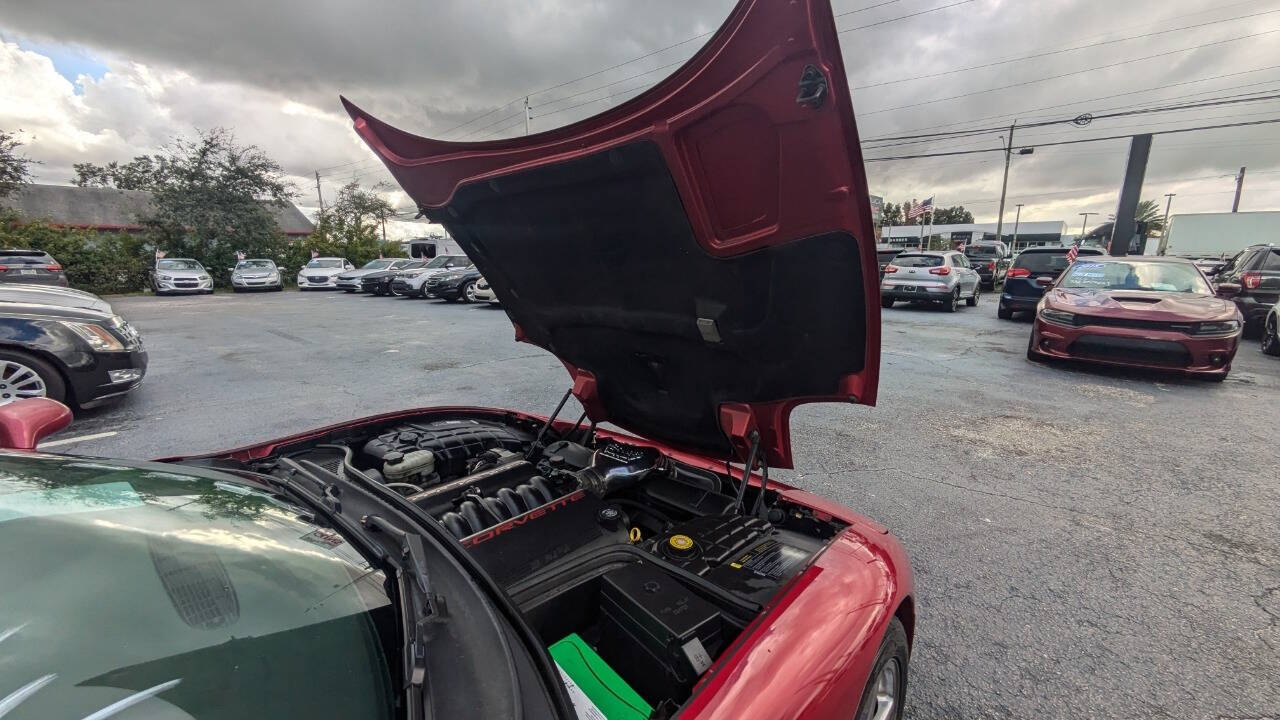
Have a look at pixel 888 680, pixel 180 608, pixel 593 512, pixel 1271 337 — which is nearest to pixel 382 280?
pixel 593 512

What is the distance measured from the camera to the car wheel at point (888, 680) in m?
1.38

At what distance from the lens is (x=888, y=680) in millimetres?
1545

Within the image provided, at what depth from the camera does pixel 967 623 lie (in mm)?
2189

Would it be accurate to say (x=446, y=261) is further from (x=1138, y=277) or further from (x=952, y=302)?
(x=1138, y=277)

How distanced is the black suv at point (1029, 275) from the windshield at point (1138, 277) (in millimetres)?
3925

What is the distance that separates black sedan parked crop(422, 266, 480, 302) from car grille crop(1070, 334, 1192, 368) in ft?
43.7

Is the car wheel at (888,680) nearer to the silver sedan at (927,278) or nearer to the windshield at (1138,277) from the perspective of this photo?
the windshield at (1138,277)

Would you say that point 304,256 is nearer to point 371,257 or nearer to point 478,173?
point 371,257

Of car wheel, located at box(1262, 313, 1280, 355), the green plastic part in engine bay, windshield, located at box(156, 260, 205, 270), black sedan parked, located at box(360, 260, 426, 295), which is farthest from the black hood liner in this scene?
windshield, located at box(156, 260, 205, 270)

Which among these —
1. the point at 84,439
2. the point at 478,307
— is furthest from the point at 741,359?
the point at 478,307

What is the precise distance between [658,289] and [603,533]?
2.68 ft

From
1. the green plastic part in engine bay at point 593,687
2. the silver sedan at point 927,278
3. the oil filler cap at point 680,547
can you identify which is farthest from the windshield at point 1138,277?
the green plastic part in engine bay at point 593,687

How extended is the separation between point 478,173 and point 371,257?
3613 cm

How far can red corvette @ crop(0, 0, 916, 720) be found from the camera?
2.79 feet
